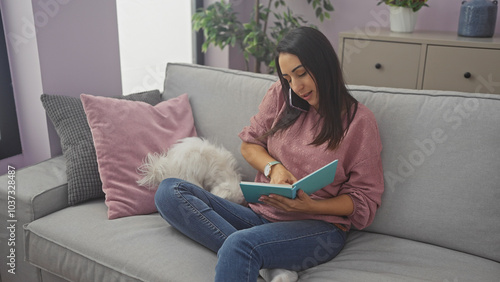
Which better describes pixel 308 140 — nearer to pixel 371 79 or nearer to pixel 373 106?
pixel 373 106

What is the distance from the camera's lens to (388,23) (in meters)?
2.83

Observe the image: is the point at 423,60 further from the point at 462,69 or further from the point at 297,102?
the point at 297,102

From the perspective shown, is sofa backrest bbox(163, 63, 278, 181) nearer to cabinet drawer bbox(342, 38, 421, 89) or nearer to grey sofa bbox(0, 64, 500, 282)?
grey sofa bbox(0, 64, 500, 282)

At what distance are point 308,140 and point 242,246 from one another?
15.8 inches

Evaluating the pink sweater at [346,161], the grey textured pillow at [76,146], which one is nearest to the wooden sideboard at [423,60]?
the pink sweater at [346,161]

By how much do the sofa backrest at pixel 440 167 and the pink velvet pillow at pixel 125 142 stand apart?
0.74 m

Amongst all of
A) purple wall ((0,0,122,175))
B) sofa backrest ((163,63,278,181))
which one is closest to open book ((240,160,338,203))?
sofa backrest ((163,63,278,181))

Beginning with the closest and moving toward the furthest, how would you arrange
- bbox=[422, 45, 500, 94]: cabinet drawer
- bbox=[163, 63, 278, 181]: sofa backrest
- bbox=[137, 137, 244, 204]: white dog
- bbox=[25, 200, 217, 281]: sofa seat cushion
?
bbox=[25, 200, 217, 281]: sofa seat cushion, bbox=[137, 137, 244, 204]: white dog, bbox=[163, 63, 278, 181]: sofa backrest, bbox=[422, 45, 500, 94]: cabinet drawer

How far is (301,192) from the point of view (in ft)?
4.05

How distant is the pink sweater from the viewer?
1352 millimetres

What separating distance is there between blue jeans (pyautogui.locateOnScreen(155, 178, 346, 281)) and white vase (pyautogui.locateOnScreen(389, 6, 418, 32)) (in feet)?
5.20

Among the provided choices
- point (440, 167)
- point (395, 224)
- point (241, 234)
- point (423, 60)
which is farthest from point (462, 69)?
point (241, 234)

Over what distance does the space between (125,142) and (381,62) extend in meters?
1.55

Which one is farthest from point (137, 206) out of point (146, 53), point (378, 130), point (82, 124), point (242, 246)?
point (146, 53)
